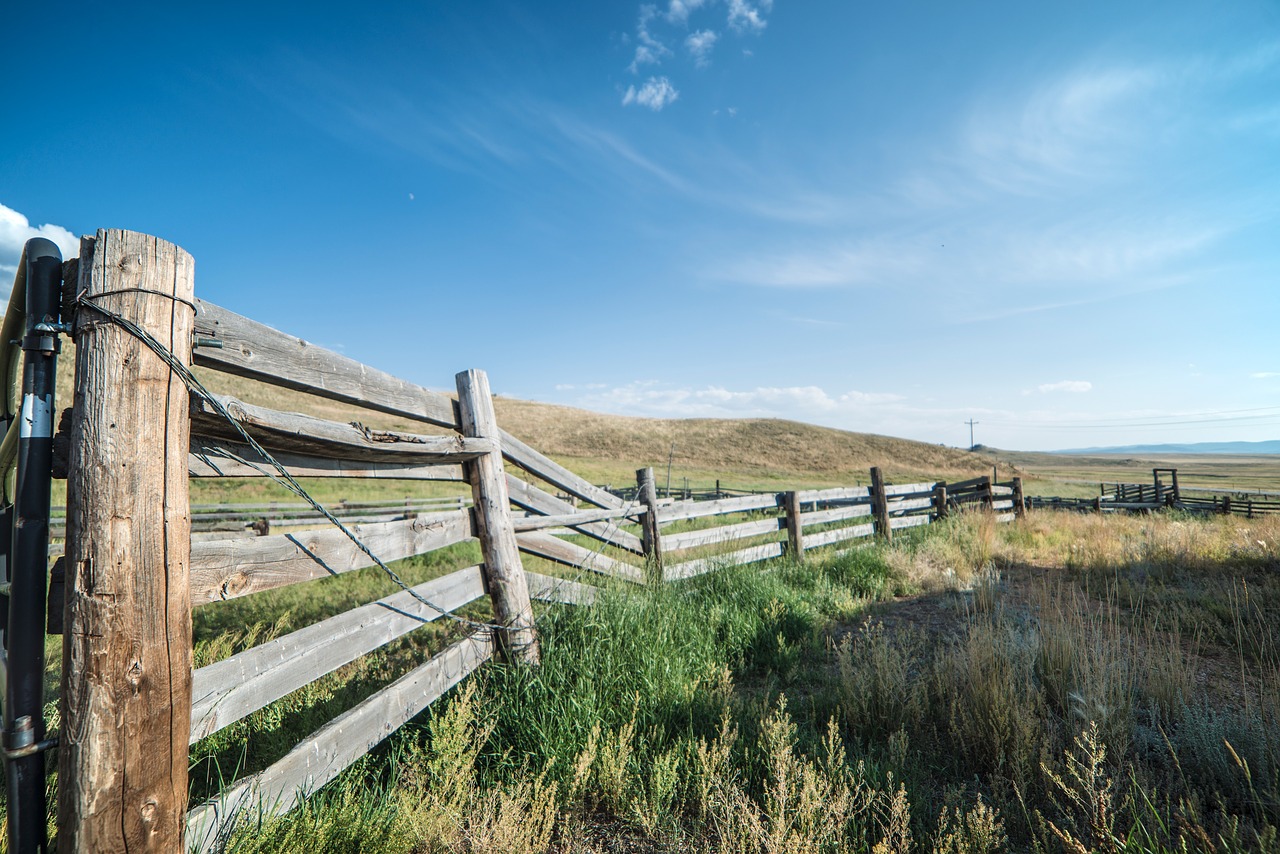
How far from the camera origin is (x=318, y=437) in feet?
8.36

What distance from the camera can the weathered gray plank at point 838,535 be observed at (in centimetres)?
901

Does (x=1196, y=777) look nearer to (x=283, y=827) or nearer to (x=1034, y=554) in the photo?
(x=283, y=827)

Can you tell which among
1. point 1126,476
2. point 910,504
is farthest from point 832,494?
point 1126,476

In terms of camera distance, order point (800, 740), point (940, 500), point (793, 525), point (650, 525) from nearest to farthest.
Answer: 1. point (800, 740)
2. point (650, 525)
3. point (793, 525)
4. point (940, 500)

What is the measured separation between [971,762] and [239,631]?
6160mm

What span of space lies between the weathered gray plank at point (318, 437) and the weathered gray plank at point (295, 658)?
0.80m

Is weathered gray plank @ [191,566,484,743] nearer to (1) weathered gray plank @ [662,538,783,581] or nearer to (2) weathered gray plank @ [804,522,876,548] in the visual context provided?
(1) weathered gray plank @ [662,538,783,581]

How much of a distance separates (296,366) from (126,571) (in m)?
1.09

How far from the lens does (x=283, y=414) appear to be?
7.95ft

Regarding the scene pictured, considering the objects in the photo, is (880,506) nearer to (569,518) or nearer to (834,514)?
(834,514)

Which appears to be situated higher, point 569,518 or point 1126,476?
point 569,518

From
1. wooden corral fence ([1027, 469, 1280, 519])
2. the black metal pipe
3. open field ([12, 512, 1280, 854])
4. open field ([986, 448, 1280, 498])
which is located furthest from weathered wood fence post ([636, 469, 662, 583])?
open field ([986, 448, 1280, 498])

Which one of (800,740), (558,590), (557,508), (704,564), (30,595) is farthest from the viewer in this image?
(704,564)

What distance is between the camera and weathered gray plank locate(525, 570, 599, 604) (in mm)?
4203
